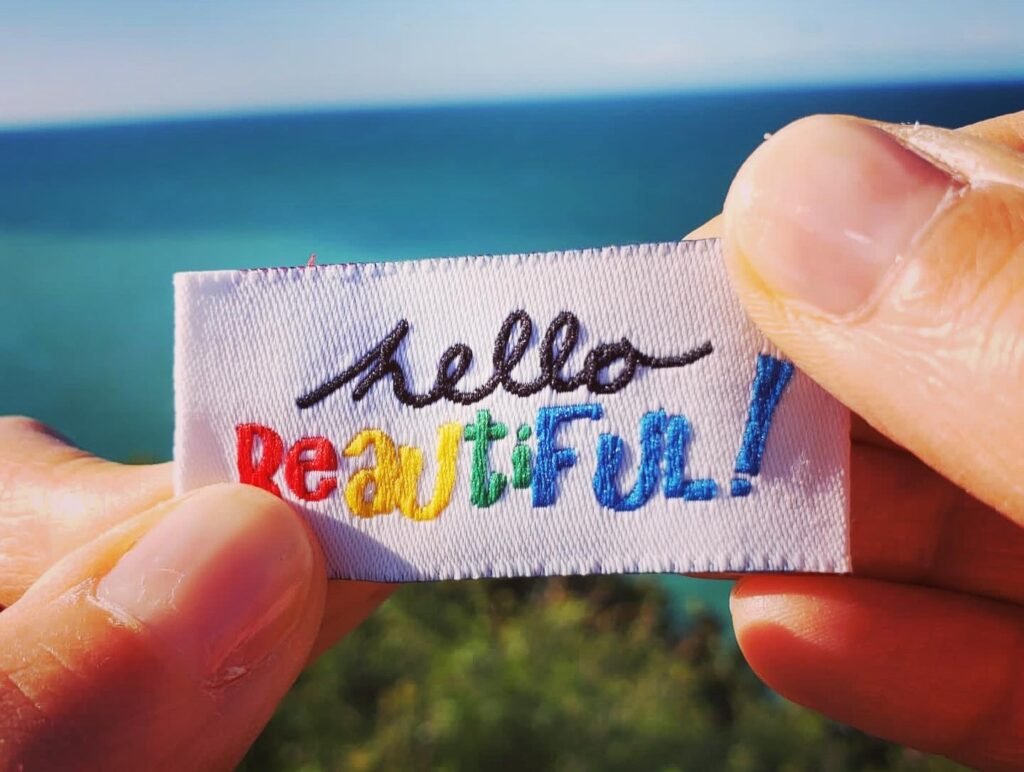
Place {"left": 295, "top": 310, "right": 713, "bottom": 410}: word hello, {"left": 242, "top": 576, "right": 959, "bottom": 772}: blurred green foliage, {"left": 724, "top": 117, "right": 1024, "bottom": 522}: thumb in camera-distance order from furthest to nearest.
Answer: {"left": 242, "top": 576, "right": 959, "bottom": 772}: blurred green foliage, {"left": 295, "top": 310, "right": 713, "bottom": 410}: word hello, {"left": 724, "top": 117, "right": 1024, "bottom": 522}: thumb

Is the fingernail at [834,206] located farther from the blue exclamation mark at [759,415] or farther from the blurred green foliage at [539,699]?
the blurred green foliage at [539,699]

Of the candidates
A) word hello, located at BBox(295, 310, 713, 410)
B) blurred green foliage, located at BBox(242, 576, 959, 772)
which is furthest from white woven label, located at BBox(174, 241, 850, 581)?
blurred green foliage, located at BBox(242, 576, 959, 772)

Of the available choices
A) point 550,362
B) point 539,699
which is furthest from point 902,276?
point 539,699

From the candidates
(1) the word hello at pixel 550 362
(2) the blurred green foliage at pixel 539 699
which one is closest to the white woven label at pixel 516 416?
(1) the word hello at pixel 550 362

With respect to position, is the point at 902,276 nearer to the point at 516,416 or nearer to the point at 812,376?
the point at 812,376

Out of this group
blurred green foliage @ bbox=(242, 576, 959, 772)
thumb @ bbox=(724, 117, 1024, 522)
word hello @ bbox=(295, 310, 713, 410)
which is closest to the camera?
thumb @ bbox=(724, 117, 1024, 522)

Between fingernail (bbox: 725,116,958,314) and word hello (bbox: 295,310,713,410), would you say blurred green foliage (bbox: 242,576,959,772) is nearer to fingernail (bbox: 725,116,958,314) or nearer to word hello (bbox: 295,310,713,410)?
word hello (bbox: 295,310,713,410)

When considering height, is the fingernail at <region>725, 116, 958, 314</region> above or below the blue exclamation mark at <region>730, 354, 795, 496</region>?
above
